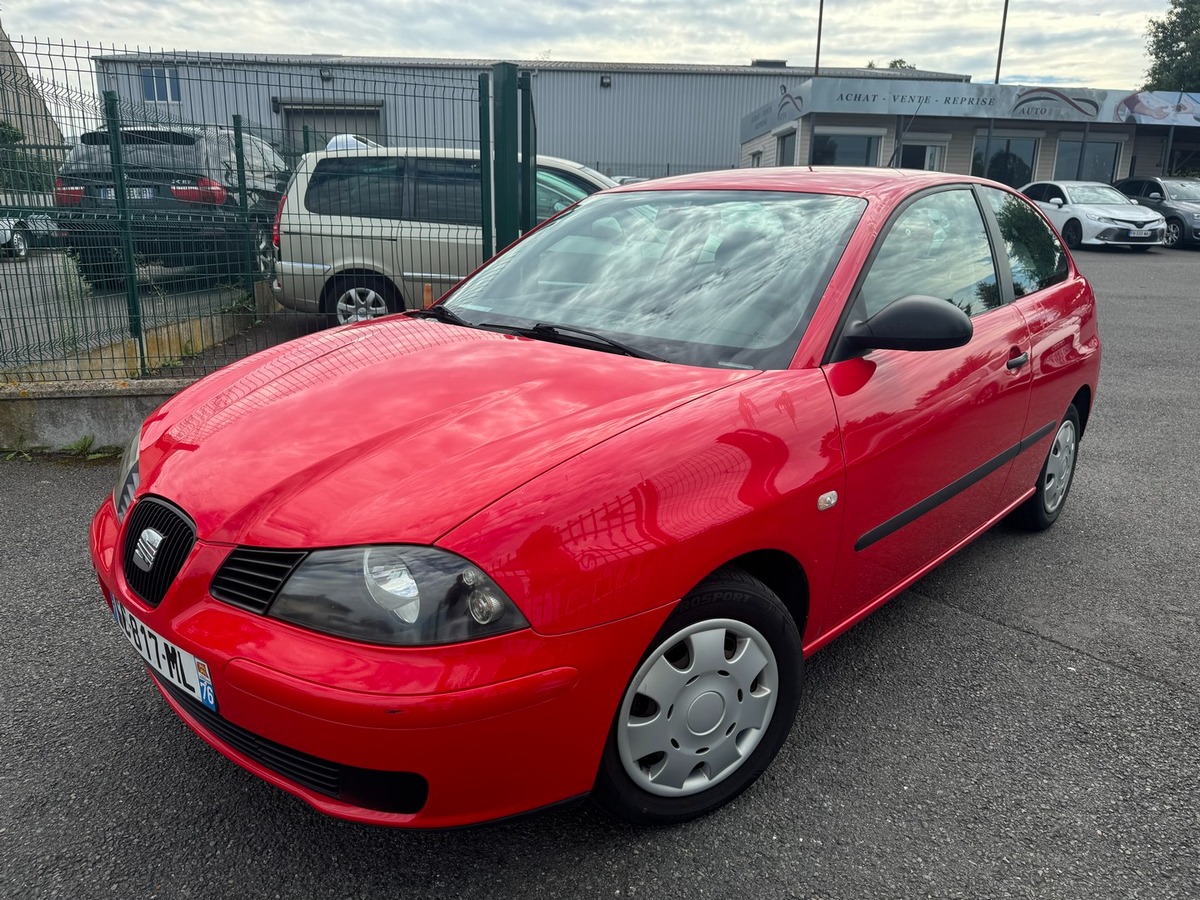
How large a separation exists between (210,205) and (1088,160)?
2935cm

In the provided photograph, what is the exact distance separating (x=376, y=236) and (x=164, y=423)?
378 cm

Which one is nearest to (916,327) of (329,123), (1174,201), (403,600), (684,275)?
(684,275)

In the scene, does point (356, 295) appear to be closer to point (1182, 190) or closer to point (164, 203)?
point (164, 203)

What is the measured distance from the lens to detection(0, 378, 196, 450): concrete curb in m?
4.80

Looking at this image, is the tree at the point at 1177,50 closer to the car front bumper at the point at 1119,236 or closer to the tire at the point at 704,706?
the car front bumper at the point at 1119,236

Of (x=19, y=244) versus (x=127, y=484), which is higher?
(x=19, y=244)

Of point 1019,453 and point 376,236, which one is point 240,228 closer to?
point 376,236

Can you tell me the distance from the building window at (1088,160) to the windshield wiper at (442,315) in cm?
2928

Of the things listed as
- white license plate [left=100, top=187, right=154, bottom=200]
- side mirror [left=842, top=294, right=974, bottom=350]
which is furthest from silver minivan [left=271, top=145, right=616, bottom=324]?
side mirror [left=842, top=294, right=974, bottom=350]

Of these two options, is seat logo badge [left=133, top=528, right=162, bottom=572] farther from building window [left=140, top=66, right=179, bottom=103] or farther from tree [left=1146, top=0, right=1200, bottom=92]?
tree [left=1146, top=0, right=1200, bottom=92]

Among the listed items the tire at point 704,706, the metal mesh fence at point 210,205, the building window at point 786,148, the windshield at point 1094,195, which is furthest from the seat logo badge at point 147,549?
the building window at point 786,148

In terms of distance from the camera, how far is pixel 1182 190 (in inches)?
792

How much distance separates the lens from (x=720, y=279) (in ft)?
8.41

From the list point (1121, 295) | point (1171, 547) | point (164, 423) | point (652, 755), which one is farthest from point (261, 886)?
point (1121, 295)
